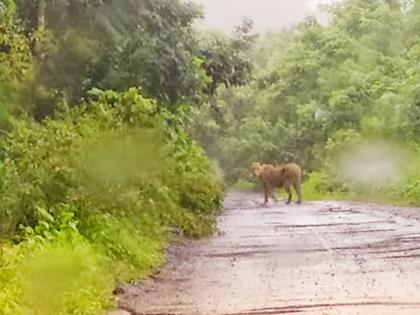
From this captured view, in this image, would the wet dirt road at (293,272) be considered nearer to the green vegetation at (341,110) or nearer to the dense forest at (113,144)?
the dense forest at (113,144)

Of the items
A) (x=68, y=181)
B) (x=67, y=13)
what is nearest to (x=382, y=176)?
(x=67, y=13)

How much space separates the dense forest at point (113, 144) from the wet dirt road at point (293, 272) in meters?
0.48

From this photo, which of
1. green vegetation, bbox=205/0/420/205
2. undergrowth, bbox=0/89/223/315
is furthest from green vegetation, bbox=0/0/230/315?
green vegetation, bbox=205/0/420/205

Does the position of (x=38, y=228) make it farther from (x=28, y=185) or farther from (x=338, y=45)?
(x=338, y=45)

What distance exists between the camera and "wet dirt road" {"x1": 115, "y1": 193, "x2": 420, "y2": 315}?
9.04m

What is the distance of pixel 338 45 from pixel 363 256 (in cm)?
3174

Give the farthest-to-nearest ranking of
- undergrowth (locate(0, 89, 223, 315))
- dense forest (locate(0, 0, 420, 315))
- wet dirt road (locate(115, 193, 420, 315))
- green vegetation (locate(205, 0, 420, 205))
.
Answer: green vegetation (locate(205, 0, 420, 205)) → dense forest (locate(0, 0, 420, 315)) → wet dirt road (locate(115, 193, 420, 315)) → undergrowth (locate(0, 89, 223, 315))

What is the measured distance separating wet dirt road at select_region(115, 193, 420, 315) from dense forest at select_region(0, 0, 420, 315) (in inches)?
19.0

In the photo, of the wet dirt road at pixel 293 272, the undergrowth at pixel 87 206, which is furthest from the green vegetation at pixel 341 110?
the undergrowth at pixel 87 206

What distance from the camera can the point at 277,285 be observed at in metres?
10.3

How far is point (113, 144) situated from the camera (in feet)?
43.2

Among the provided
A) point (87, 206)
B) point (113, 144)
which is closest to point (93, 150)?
point (113, 144)

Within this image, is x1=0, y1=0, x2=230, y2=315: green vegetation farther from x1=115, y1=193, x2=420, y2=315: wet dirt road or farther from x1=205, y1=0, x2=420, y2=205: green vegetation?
x1=205, y1=0, x2=420, y2=205: green vegetation

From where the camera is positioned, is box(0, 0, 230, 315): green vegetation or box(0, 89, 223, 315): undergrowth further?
box(0, 0, 230, 315): green vegetation
